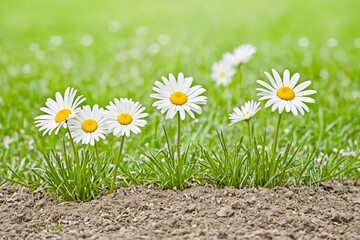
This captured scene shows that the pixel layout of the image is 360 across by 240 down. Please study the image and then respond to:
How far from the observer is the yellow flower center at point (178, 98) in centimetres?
283

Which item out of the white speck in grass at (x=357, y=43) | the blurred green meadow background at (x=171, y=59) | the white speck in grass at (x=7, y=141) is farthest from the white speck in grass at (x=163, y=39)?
the white speck in grass at (x=7, y=141)

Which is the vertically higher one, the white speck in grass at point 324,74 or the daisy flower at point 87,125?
the white speck in grass at point 324,74

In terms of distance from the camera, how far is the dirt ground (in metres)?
2.61

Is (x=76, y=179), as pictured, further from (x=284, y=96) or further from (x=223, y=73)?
(x=223, y=73)

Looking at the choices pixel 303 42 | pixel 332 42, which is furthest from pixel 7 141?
pixel 332 42

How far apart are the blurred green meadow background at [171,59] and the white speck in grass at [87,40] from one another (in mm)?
23

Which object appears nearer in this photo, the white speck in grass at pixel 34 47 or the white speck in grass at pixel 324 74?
the white speck in grass at pixel 324 74

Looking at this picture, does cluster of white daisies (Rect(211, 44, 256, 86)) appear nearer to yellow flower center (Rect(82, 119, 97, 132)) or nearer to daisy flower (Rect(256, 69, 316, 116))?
daisy flower (Rect(256, 69, 316, 116))

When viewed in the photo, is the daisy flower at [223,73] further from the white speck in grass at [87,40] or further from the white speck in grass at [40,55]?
the white speck in grass at [87,40]

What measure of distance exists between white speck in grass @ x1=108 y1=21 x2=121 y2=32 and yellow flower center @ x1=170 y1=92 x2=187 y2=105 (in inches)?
230

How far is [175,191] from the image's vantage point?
307 cm

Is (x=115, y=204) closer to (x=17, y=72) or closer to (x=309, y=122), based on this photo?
(x=309, y=122)

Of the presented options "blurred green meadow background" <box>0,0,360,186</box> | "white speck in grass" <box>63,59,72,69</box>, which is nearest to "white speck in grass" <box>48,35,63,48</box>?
"blurred green meadow background" <box>0,0,360,186</box>

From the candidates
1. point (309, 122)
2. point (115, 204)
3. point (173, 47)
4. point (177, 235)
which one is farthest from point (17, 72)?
point (177, 235)
